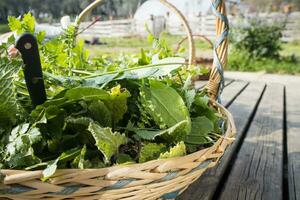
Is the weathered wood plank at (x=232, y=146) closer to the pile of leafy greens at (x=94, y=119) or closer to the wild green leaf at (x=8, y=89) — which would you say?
the pile of leafy greens at (x=94, y=119)

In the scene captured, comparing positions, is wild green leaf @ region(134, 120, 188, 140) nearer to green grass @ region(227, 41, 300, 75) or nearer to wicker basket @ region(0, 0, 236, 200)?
wicker basket @ region(0, 0, 236, 200)

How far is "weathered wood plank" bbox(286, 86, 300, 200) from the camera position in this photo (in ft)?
2.28

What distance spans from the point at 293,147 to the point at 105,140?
72cm

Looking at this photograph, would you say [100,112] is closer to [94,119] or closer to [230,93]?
[94,119]

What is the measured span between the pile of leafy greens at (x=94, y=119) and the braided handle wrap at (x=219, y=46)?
148 mm

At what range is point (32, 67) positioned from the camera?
1.31ft

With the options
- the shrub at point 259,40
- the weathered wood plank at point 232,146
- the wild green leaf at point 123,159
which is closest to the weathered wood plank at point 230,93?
the weathered wood plank at point 232,146

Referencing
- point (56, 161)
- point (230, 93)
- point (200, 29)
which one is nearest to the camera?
point (56, 161)

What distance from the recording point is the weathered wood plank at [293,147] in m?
0.69

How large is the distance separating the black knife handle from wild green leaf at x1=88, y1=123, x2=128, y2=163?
87 millimetres

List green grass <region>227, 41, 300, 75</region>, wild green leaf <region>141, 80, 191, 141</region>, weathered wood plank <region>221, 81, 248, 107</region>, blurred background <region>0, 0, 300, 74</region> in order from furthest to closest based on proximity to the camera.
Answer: green grass <region>227, 41, 300, 75</region> < blurred background <region>0, 0, 300, 74</region> < weathered wood plank <region>221, 81, 248, 107</region> < wild green leaf <region>141, 80, 191, 141</region>

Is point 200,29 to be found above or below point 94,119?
below

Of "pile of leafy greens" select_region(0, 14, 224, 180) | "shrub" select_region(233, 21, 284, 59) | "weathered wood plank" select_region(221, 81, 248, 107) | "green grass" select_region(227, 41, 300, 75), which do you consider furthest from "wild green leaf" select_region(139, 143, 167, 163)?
"shrub" select_region(233, 21, 284, 59)

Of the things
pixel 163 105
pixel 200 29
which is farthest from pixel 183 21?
pixel 200 29
